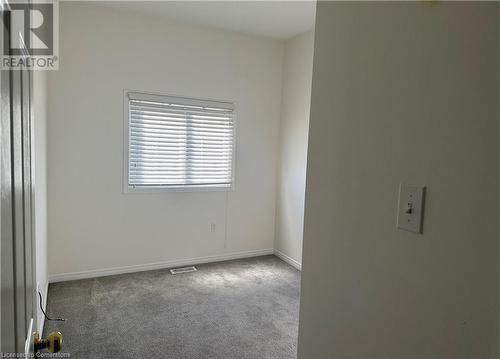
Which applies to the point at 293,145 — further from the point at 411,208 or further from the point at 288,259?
the point at 411,208

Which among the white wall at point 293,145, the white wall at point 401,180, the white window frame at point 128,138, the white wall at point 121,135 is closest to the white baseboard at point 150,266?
the white wall at point 121,135

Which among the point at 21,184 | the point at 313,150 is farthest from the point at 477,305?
the point at 21,184

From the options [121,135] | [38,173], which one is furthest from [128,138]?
[38,173]

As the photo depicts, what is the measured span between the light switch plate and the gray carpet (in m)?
1.76

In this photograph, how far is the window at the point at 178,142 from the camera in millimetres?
3598

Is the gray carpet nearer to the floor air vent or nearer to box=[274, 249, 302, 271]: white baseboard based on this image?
the floor air vent

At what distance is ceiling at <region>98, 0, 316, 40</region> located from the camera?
3184 millimetres

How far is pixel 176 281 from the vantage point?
3467mm

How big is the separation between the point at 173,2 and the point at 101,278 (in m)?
2.85

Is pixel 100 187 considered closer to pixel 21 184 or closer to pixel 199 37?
pixel 199 37

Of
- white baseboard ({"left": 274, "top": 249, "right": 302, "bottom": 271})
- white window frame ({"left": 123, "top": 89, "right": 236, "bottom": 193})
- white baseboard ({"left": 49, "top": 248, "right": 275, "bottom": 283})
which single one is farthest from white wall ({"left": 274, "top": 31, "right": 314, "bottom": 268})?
white window frame ({"left": 123, "top": 89, "right": 236, "bottom": 193})

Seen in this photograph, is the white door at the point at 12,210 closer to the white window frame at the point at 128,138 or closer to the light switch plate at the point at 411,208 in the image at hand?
the light switch plate at the point at 411,208

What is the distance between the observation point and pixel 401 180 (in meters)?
0.91

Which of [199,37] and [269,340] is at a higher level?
[199,37]
